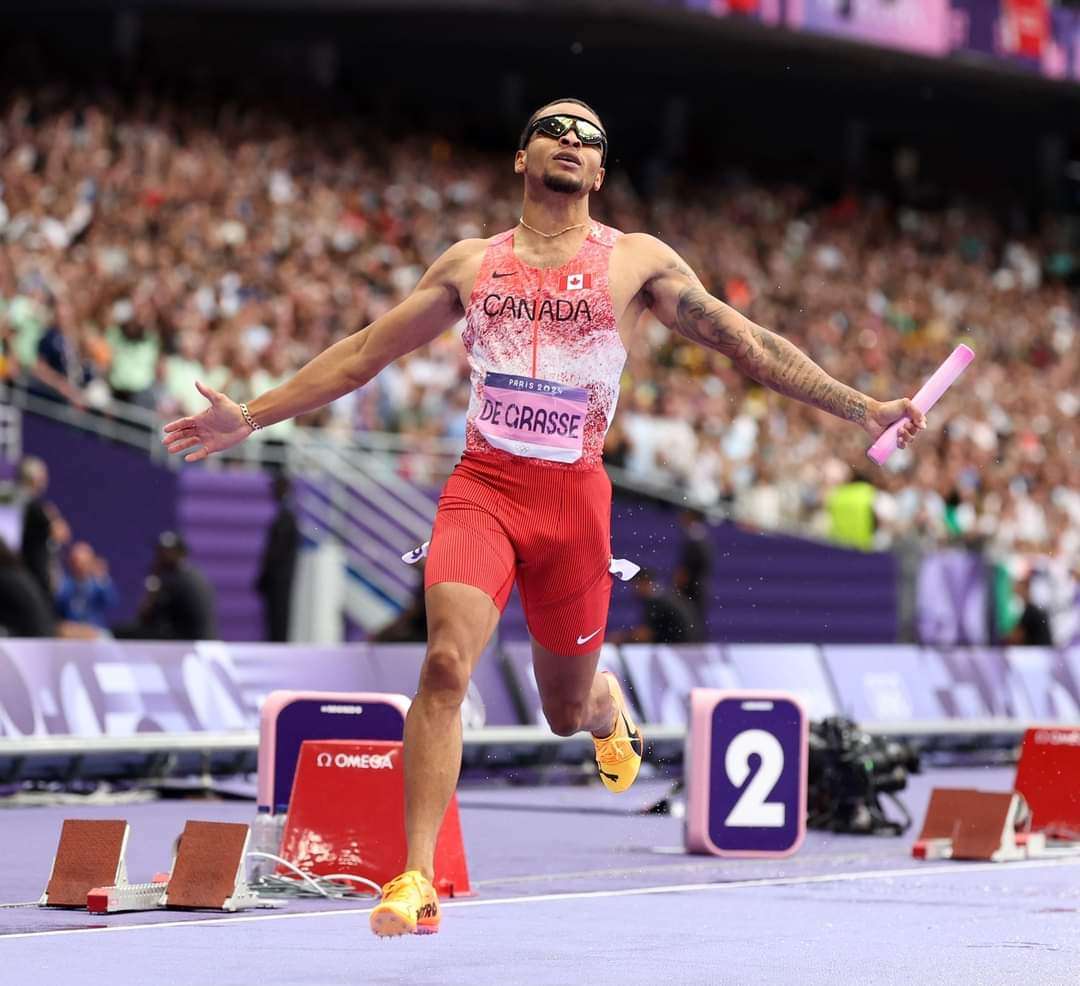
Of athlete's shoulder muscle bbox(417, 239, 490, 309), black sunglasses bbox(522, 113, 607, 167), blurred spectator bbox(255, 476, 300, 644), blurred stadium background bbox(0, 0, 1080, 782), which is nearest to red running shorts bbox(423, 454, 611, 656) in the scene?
athlete's shoulder muscle bbox(417, 239, 490, 309)

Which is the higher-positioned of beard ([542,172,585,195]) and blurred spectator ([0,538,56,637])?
beard ([542,172,585,195])

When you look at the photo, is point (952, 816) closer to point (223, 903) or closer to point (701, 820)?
point (701, 820)

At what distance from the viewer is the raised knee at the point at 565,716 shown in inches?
311

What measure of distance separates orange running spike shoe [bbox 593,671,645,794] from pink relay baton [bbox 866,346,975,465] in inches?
73.9

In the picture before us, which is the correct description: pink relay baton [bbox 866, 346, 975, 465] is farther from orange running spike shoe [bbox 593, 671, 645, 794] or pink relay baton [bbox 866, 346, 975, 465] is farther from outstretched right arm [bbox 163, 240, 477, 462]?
orange running spike shoe [bbox 593, 671, 645, 794]

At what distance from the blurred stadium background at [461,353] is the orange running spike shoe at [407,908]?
24.1 ft

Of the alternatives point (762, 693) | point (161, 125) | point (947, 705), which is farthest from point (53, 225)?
point (762, 693)

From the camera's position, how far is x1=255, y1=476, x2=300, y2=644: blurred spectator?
19.6 m

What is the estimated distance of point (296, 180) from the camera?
2664cm

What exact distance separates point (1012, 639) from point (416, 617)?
7.81 meters

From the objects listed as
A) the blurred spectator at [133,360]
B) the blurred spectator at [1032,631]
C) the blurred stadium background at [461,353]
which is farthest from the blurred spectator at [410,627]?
the blurred spectator at [1032,631]

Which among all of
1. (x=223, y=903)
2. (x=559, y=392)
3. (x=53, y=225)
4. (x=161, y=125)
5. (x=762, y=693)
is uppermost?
(x=161, y=125)

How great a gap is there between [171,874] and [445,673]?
2.39m

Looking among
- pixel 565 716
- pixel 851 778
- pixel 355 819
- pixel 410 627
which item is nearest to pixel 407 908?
pixel 565 716
